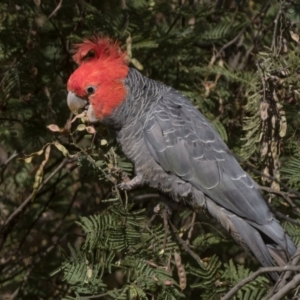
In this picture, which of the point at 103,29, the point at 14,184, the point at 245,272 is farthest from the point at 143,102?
the point at 14,184

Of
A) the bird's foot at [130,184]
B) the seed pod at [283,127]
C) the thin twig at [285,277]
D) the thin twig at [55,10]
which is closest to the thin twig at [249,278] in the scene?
the thin twig at [285,277]

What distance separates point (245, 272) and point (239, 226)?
19cm

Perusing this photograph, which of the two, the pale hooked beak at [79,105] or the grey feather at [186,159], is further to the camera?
the pale hooked beak at [79,105]

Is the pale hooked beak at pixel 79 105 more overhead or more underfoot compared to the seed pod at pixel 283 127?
more underfoot

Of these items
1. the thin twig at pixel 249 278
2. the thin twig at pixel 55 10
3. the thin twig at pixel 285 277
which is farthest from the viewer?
the thin twig at pixel 55 10

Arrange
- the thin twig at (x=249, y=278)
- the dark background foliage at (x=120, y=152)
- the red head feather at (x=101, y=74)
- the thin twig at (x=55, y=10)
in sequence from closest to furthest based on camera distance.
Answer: the thin twig at (x=249, y=278)
the dark background foliage at (x=120, y=152)
the red head feather at (x=101, y=74)
the thin twig at (x=55, y=10)

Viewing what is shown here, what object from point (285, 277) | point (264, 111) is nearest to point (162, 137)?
point (264, 111)

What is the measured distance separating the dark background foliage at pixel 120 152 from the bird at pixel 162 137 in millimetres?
85

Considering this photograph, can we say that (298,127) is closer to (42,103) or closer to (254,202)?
(254,202)

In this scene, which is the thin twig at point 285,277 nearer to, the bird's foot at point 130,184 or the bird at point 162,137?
the bird at point 162,137

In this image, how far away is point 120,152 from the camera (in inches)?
133

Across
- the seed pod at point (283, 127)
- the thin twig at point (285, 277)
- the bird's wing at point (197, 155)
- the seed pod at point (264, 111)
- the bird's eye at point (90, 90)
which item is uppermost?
the seed pod at point (264, 111)

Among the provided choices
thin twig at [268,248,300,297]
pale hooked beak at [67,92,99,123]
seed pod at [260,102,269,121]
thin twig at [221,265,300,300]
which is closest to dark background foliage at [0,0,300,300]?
seed pod at [260,102,269,121]

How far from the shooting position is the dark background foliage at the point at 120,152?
2.65m
